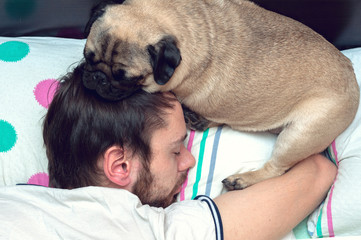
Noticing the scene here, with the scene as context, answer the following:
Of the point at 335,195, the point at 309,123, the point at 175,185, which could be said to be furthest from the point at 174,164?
the point at 335,195

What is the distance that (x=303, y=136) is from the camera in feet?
6.54

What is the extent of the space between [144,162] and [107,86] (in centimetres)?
34

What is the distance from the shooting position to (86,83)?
1.81 metres

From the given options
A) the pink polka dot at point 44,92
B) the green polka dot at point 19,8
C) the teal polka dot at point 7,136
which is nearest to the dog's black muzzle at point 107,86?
the pink polka dot at point 44,92

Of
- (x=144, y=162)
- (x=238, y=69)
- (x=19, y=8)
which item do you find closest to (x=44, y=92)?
(x=19, y=8)

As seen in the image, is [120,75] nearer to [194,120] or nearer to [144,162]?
[144,162]

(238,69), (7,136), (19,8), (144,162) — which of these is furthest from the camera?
(19,8)

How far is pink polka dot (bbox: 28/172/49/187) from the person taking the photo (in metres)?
2.09

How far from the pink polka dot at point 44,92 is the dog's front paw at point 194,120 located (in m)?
0.64

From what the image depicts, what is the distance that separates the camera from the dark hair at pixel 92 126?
1.79m

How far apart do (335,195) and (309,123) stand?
362mm

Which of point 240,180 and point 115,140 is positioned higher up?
point 115,140

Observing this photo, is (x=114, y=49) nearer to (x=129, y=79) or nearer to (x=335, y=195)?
(x=129, y=79)

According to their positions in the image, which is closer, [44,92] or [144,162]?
[144,162]
